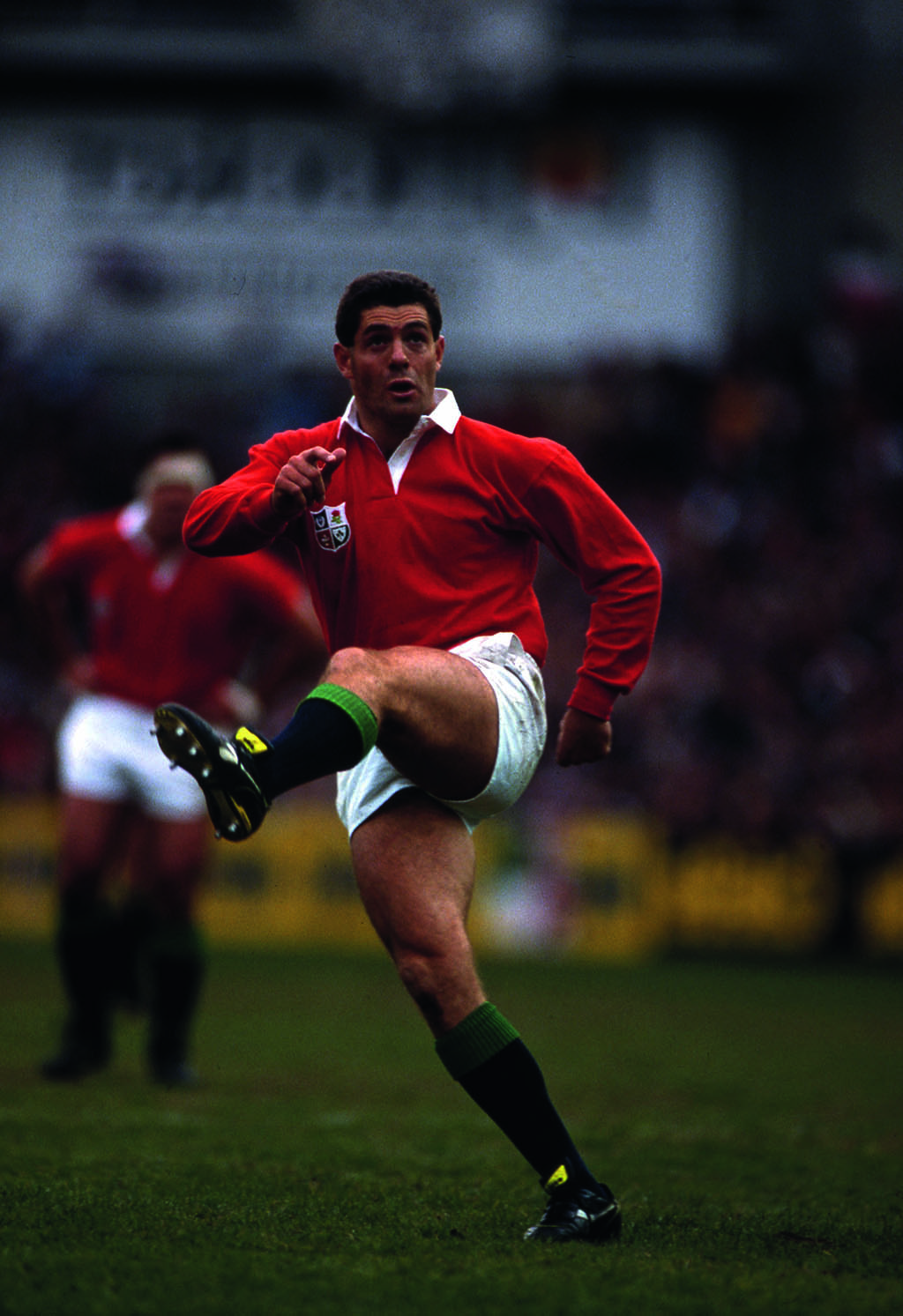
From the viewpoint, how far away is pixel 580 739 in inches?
167

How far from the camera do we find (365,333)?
426cm

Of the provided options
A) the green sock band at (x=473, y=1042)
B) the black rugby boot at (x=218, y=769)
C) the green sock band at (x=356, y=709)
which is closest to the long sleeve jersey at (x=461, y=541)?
the green sock band at (x=356, y=709)

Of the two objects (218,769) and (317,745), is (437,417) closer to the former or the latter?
(317,745)

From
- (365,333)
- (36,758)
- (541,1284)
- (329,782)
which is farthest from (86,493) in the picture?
(541,1284)

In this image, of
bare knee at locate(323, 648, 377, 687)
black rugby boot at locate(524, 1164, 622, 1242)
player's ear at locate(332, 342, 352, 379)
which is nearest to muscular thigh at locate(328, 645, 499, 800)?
bare knee at locate(323, 648, 377, 687)

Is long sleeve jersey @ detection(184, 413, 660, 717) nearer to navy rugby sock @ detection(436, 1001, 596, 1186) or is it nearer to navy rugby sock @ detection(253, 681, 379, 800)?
navy rugby sock @ detection(253, 681, 379, 800)

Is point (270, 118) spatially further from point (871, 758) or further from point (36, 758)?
point (871, 758)

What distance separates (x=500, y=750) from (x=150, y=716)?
3558 mm

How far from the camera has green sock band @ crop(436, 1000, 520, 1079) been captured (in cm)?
392

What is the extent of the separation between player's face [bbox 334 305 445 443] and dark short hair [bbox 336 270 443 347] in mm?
18

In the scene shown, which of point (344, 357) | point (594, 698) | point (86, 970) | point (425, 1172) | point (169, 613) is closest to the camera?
point (594, 698)

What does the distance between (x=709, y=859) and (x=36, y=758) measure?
654 centimetres

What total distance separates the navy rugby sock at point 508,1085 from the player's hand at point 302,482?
1.26m

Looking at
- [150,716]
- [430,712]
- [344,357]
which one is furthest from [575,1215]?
[150,716]
